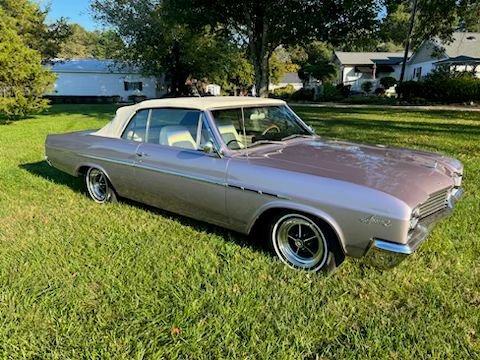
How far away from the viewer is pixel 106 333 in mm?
2543

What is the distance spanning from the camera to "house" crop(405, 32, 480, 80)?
102 feet

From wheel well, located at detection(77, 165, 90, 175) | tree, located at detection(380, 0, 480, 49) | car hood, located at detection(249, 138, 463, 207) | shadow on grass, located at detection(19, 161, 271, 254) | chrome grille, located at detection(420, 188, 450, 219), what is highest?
tree, located at detection(380, 0, 480, 49)

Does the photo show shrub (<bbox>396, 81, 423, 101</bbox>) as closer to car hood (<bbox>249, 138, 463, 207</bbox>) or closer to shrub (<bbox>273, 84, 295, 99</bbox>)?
shrub (<bbox>273, 84, 295, 99</bbox>)

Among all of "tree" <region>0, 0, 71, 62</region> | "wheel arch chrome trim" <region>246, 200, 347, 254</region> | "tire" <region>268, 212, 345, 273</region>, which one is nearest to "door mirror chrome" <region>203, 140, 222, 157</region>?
"wheel arch chrome trim" <region>246, 200, 347, 254</region>

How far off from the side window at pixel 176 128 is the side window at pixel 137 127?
12 centimetres

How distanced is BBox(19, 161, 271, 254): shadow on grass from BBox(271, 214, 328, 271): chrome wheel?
0.25 metres

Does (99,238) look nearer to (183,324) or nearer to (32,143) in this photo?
(183,324)

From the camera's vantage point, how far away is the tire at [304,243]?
3.08 m

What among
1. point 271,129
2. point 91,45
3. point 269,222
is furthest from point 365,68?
point 91,45

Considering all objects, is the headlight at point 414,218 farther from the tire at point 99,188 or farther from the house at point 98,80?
the house at point 98,80

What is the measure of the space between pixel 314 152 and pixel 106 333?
2368 mm

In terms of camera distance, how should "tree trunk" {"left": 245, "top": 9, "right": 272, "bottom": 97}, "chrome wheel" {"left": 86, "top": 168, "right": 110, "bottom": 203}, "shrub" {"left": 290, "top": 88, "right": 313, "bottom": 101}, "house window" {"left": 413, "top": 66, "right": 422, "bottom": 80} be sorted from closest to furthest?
"chrome wheel" {"left": 86, "top": 168, "right": 110, "bottom": 203} < "tree trunk" {"left": 245, "top": 9, "right": 272, "bottom": 97} < "shrub" {"left": 290, "top": 88, "right": 313, "bottom": 101} < "house window" {"left": 413, "top": 66, "right": 422, "bottom": 80}

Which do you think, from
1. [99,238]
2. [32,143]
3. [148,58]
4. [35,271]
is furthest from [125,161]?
[148,58]

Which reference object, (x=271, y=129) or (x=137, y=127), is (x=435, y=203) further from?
(x=137, y=127)
